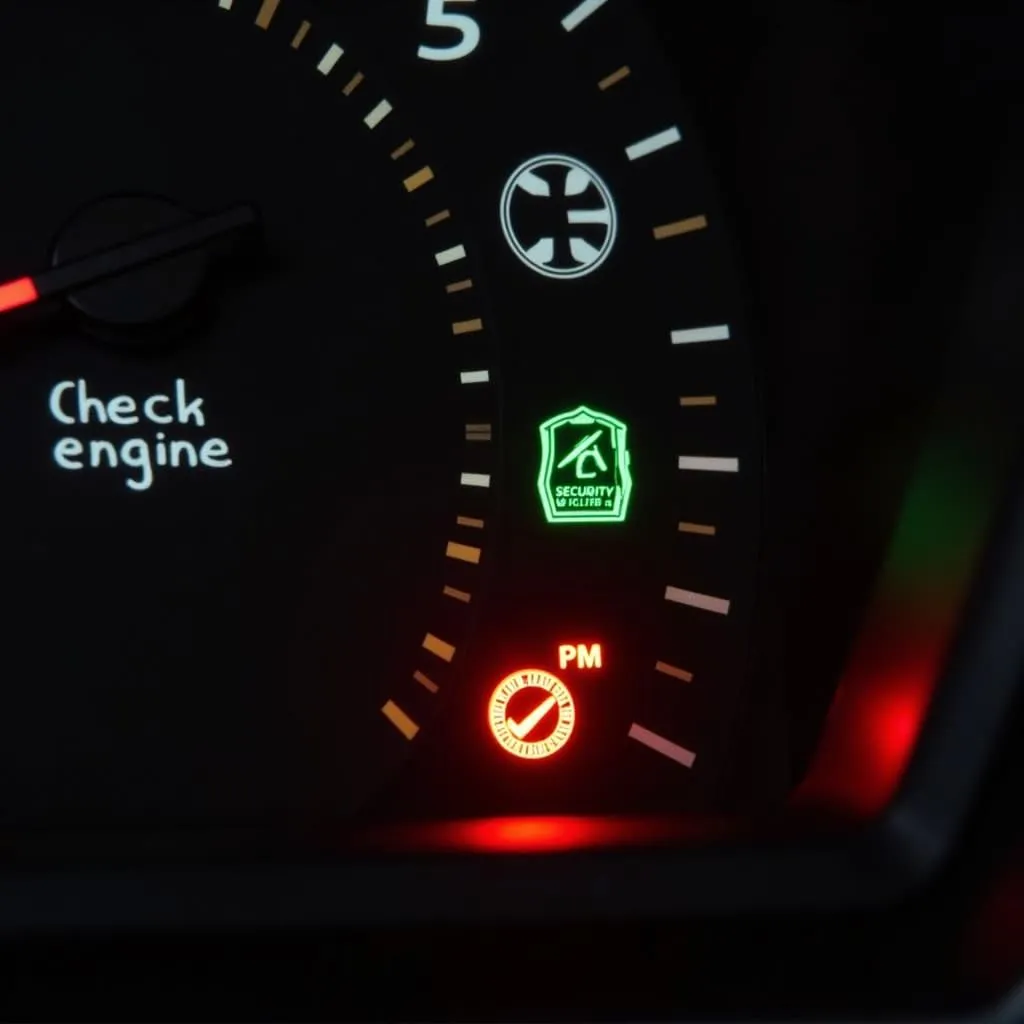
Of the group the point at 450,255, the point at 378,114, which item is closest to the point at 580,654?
the point at 450,255

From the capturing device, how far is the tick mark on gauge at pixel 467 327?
3.49ft

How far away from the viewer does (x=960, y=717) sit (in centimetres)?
83

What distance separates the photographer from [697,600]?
108 centimetres

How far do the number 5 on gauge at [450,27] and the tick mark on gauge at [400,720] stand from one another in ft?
1.42

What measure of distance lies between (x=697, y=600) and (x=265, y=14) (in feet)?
1.57

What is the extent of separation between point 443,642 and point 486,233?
27 centimetres

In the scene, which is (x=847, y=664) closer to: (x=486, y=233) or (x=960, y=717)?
(x=960, y=717)

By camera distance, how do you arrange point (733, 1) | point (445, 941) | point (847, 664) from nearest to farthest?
point (445, 941) < point (847, 664) < point (733, 1)

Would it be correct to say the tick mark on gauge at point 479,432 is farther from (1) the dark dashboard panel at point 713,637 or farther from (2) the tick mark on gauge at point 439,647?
(2) the tick mark on gauge at point 439,647

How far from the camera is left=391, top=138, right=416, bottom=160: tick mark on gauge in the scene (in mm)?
1069

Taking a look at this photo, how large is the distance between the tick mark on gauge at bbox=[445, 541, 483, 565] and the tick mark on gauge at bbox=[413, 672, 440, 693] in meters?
0.08

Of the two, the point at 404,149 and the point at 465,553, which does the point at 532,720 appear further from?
the point at 404,149

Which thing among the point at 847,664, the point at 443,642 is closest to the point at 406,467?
the point at 443,642

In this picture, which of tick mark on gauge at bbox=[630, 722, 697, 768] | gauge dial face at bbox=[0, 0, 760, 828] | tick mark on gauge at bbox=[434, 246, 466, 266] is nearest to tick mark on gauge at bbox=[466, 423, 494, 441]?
gauge dial face at bbox=[0, 0, 760, 828]
